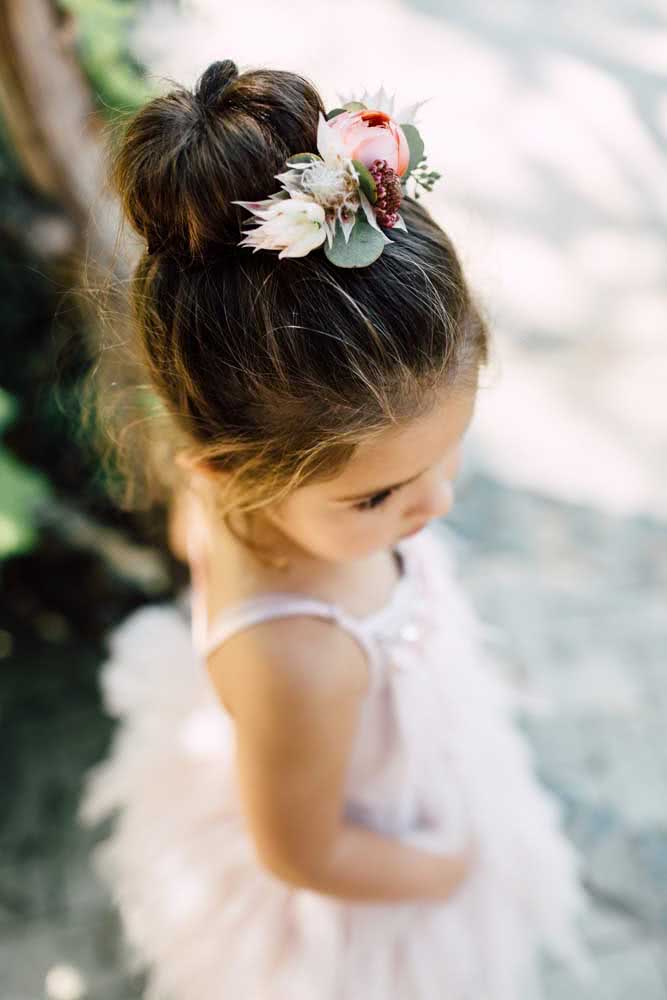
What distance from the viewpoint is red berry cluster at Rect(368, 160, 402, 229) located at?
2.20ft

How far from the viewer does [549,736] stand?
167 cm

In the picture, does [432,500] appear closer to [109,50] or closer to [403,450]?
[403,450]

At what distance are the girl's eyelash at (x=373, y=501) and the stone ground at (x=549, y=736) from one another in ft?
3.12

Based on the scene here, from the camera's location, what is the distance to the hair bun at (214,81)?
68 centimetres

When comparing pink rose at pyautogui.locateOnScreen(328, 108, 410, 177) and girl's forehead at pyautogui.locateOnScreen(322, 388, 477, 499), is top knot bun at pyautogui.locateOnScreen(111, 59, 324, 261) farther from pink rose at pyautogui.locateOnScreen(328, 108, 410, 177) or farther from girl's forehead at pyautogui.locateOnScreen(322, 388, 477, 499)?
girl's forehead at pyautogui.locateOnScreen(322, 388, 477, 499)

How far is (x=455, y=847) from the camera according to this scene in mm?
1160

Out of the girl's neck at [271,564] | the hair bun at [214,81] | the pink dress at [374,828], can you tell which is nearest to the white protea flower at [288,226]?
the hair bun at [214,81]

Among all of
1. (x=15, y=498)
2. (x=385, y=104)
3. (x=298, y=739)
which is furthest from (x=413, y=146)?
(x=15, y=498)

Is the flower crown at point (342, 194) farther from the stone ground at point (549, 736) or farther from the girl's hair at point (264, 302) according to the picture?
the stone ground at point (549, 736)

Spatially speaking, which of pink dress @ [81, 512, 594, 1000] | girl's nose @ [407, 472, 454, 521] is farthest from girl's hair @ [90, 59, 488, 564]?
pink dress @ [81, 512, 594, 1000]

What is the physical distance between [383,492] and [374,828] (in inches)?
21.6

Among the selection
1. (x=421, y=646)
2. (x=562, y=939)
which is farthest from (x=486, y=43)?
(x=562, y=939)

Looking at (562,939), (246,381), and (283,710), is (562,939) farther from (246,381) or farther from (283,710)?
(246,381)

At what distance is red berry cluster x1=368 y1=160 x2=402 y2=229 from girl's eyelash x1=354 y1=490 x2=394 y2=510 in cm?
26
